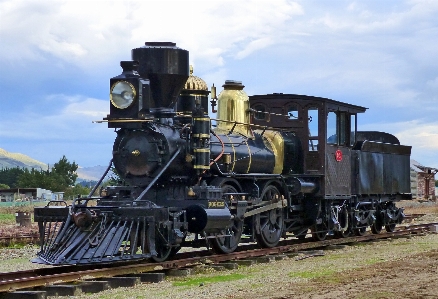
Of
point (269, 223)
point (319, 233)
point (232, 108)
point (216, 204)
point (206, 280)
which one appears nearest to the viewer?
point (206, 280)

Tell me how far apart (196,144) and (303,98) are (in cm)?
496

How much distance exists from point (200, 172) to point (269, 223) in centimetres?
319

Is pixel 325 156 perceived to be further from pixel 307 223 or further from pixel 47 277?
pixel 47 277

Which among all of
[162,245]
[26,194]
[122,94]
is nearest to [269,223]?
[162,245]

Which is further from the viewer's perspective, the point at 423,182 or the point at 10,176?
the point at 10,176

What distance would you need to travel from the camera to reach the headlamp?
12.8 meters

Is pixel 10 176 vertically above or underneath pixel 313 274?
above

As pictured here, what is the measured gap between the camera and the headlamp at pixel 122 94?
12.8 meters

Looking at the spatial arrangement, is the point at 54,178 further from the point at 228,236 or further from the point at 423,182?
the point at 228,236

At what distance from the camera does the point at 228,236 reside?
14.1 metres

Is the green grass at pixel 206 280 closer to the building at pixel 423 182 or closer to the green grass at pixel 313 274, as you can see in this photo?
the green grass at pixel 313 274

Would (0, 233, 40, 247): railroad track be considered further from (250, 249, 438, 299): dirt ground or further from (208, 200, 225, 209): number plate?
(250, 249, 438, 299): dirt ground

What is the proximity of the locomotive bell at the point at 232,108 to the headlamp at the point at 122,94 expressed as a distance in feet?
10.1

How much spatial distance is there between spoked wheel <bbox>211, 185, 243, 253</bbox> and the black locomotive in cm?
2
